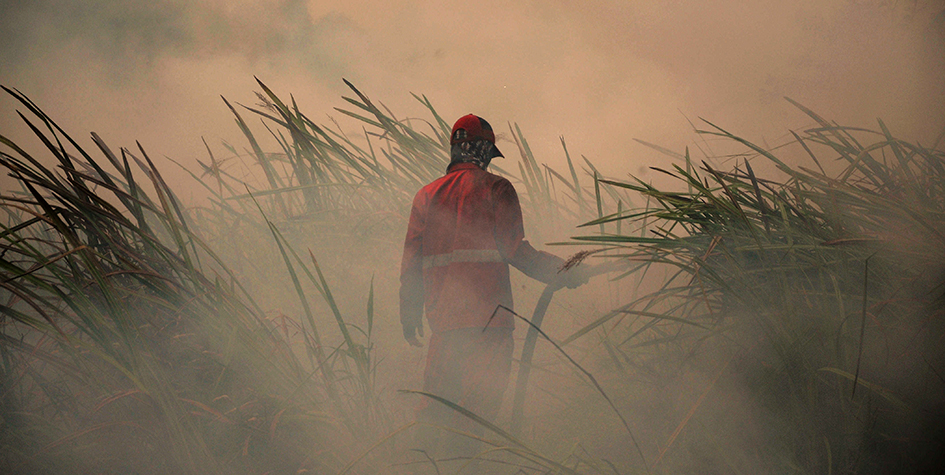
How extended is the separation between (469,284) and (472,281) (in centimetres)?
2

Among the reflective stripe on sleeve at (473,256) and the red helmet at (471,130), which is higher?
the red helmet at (471,130)

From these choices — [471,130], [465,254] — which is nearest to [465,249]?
[465,254]

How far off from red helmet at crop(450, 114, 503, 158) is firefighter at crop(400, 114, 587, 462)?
4.9 inches

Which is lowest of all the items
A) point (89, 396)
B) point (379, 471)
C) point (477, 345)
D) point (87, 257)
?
point (379, 471)

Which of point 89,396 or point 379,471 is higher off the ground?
point 89,396

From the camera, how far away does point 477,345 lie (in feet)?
5.92

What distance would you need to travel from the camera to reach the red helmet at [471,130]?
6.57ft

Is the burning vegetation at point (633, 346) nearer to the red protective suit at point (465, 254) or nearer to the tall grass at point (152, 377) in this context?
the tall grass at point (152, 377)

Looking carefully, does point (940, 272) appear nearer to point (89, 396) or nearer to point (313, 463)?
point (313, 463)

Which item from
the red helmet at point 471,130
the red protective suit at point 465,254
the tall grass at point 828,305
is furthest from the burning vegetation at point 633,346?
the red helmet at point 471,130

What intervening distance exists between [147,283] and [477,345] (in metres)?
1.03

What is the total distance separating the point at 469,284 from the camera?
1817 mm

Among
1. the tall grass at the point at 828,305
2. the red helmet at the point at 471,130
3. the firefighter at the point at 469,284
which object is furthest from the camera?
the red helmet at the point at 471,130

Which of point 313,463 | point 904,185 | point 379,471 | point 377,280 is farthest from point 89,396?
point 904,185
